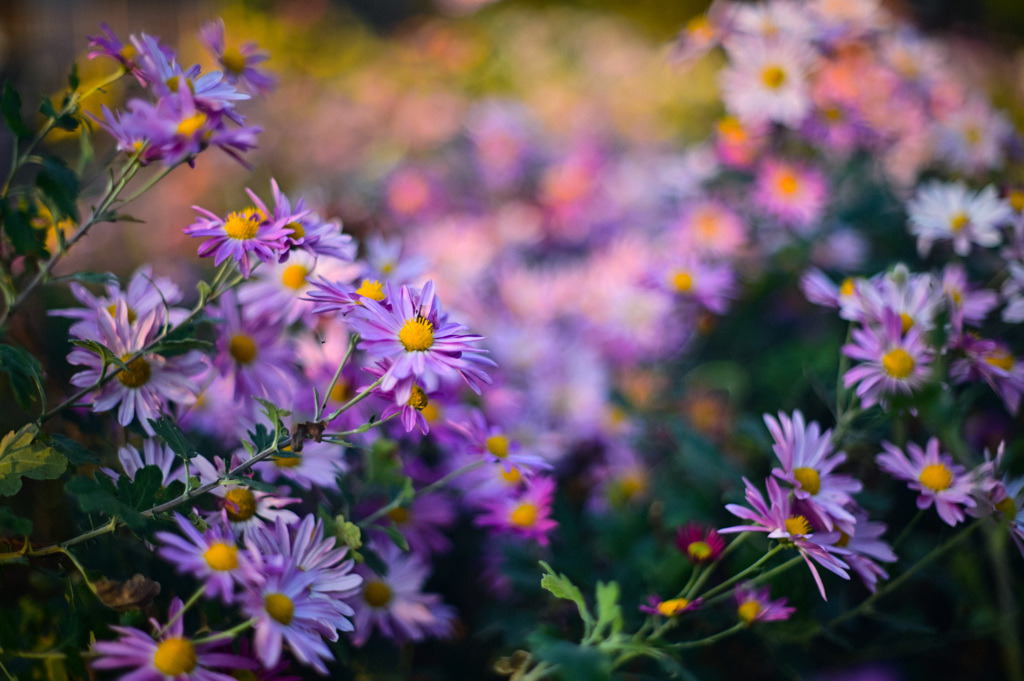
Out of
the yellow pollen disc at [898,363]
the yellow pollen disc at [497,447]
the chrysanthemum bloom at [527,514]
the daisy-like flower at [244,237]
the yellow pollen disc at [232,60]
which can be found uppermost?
the yellow pollen disc at [232,60]

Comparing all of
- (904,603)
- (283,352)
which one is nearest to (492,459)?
(283,352)

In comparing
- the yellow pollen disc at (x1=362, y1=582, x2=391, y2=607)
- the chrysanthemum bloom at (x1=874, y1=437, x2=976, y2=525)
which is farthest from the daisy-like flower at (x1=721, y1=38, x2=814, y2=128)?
the yellow pollen disc at (x1=362, y1=582, x2=391, y2=607)

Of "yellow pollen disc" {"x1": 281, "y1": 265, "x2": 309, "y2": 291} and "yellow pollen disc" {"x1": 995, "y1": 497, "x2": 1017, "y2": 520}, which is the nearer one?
"yellow pollen disc" {"x1": 995, "y1": 497, "x2": 1017, "y2": 520}

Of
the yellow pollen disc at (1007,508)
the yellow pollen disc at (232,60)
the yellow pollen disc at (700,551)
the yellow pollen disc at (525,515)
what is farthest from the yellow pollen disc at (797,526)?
the yellow pollen disc at (232,60)

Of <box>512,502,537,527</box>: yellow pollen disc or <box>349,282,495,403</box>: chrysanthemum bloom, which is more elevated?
<box>349,282,495,403</box>: chrysanthemum bloom

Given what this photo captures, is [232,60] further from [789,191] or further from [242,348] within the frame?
[789,191]

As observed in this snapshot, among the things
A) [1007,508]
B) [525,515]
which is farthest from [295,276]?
[1007,508]

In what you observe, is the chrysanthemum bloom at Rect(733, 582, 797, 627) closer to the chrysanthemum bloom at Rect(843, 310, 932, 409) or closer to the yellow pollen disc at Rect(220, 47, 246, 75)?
the chrysanthemum bloom at Rect(843, 310, 932, 409)

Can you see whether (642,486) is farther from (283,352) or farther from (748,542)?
(283,352)

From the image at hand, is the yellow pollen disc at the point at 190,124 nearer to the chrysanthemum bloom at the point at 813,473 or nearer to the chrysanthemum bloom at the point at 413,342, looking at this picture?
the chrysanthemum bloom at the point at 413,342
